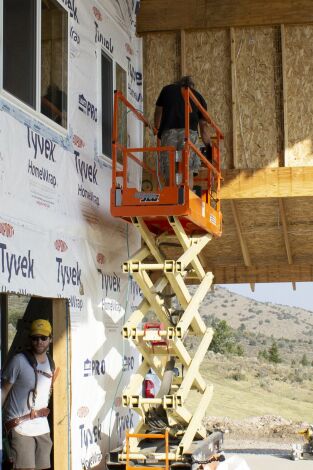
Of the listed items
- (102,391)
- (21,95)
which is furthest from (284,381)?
(21,95)

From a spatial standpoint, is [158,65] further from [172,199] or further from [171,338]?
[171,338]

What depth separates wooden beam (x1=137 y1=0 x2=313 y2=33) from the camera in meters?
12.7

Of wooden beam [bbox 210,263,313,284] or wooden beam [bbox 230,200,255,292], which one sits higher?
wooden beam [bbox 230,200,255,292]

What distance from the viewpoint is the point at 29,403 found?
8867 mm

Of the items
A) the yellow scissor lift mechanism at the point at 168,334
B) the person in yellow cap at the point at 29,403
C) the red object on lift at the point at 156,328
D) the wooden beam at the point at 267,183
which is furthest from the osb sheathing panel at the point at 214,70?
the person in yellow cap at the point at 29,403

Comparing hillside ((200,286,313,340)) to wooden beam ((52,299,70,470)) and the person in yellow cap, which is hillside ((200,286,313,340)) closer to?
wooden beam ((52,299,70,470))

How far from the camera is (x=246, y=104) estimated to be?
1284cm

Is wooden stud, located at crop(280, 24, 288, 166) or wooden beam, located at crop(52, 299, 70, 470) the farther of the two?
wooden stud, located at crop(280, 24, 288, 166)

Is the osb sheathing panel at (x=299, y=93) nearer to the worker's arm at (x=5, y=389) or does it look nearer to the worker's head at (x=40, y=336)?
the worker's head at (x=40, y=336)

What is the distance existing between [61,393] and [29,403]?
32.1 inches

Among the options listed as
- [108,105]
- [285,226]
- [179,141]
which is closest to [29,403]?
[179,141]

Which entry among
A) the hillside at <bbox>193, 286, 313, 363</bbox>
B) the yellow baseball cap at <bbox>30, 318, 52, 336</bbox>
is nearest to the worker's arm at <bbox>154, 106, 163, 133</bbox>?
the yellow baseball cap at <bbox>30, 318, 52, 336</bbox>

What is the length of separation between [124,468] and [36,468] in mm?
1086

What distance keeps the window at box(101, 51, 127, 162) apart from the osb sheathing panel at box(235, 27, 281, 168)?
1.82 metres
